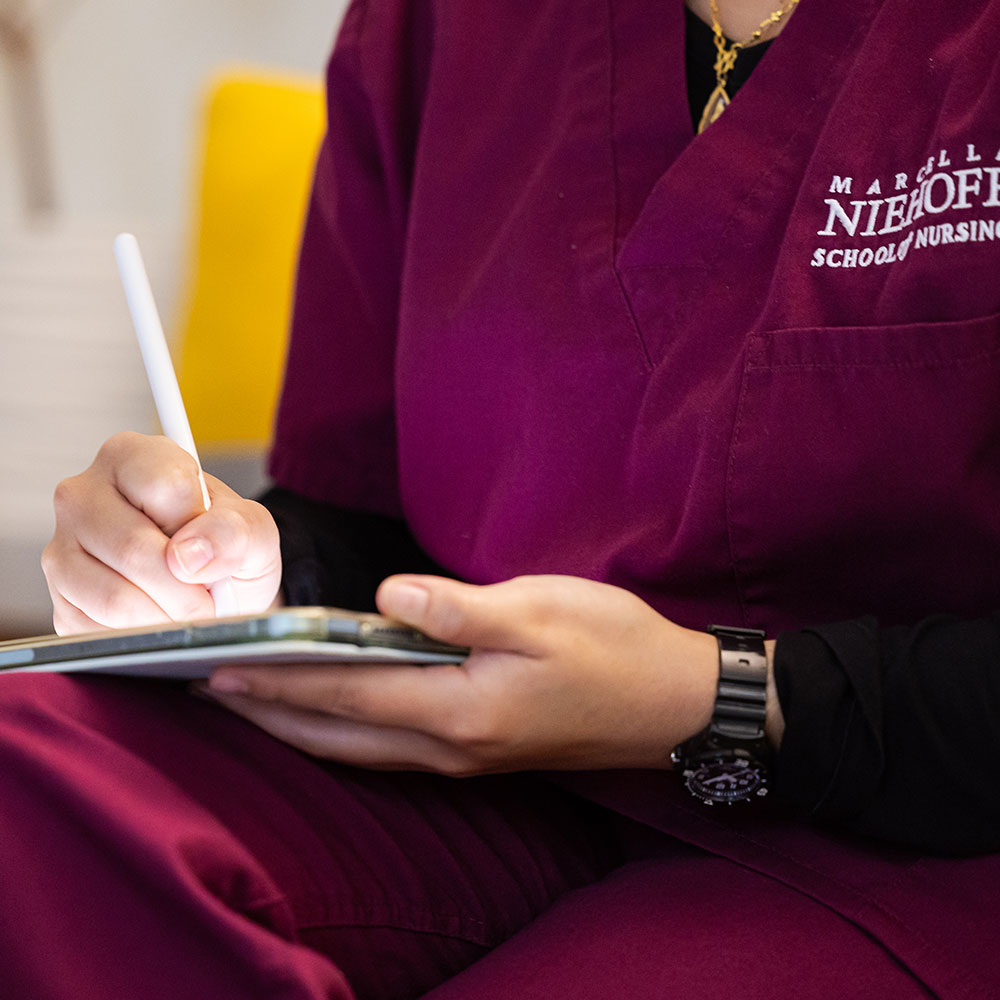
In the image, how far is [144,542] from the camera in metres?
0.43

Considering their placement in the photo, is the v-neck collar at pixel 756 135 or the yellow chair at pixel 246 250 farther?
the yellow chair at pixel 246 250

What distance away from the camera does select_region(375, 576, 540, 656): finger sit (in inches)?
13.7

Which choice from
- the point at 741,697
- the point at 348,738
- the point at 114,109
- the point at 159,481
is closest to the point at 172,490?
the point at 159,481

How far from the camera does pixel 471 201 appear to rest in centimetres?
58

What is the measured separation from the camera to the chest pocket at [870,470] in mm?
423

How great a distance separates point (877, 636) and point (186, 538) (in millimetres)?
272

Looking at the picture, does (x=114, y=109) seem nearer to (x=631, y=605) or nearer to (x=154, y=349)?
(x=154, y=349)

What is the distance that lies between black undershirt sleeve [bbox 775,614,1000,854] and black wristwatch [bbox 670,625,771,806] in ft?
0.03

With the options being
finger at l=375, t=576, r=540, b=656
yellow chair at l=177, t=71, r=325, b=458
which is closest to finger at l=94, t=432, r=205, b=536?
finger at l=375, t=576, r=540, b=656

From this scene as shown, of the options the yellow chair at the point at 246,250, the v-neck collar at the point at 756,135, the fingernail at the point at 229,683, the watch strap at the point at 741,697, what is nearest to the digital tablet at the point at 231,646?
the fingernail at the point at 229,683

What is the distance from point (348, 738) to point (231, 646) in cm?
10

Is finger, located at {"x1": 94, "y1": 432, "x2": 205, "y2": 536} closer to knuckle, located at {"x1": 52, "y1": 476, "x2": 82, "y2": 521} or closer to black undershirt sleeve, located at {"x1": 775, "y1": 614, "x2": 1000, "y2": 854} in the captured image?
knuckle, located at {"x1": 52, "y1": 476, "x2": 82, "y2": 521}

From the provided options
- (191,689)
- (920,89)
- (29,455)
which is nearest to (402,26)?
(920,89)

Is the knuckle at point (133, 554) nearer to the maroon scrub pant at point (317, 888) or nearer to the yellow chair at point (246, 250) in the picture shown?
the maroon scrub pant at point (317, 888)
